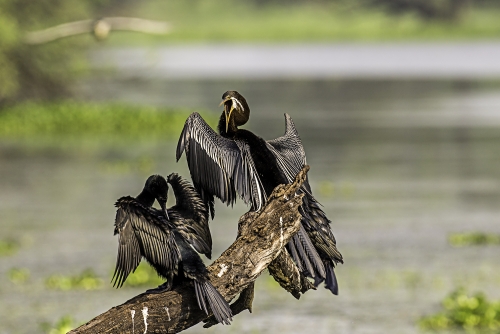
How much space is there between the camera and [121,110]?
28516mm

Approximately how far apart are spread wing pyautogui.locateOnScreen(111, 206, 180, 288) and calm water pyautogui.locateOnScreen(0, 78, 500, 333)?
4199mm

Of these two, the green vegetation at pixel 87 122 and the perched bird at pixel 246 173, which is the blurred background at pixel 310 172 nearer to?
the green vegetation at pixel 87 122

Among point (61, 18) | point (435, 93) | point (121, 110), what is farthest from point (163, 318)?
point (435, 93)

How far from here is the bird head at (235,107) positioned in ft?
20.2

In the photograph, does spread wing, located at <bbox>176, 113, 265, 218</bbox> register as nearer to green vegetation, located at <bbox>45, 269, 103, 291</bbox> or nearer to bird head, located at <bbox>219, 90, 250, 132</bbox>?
bird head, located at <bbox>219, 90, 250, 132</bbox>

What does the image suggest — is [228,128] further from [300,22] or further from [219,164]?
[300,22]

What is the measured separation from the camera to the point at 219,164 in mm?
6102

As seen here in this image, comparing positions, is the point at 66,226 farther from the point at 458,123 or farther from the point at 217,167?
the point at 458,123

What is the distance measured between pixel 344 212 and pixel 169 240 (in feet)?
32.0

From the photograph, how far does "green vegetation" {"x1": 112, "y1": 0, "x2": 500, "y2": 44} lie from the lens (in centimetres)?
9569

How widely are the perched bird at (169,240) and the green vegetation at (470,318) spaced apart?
4.39 metres

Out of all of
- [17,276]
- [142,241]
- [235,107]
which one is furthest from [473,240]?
[142,241]

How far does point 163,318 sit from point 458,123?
23.5m

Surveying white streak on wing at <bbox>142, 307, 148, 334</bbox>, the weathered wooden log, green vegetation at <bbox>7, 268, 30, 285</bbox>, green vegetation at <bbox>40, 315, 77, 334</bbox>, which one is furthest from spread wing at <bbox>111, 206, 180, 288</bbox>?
green vegetation at <bbox>7, 268, 30, 285</bbox>
